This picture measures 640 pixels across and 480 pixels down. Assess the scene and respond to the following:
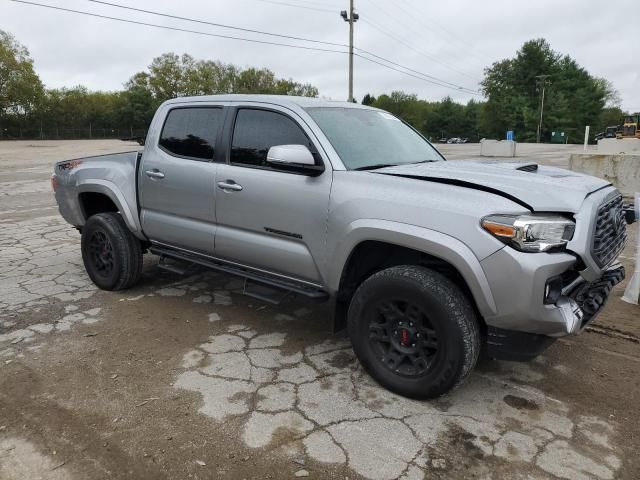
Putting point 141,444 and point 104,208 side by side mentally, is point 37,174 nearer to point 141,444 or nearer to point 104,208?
point 104,208

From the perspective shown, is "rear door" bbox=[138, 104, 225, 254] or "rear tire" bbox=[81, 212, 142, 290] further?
"rear tire" bbox=[81, 212, 142, 290]

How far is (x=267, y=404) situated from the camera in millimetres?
2977

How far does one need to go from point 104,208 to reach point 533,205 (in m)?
4.27

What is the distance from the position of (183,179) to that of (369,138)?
1560 mm

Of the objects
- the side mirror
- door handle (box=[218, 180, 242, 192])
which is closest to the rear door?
door handle (box=[218, 180, 242, 192])

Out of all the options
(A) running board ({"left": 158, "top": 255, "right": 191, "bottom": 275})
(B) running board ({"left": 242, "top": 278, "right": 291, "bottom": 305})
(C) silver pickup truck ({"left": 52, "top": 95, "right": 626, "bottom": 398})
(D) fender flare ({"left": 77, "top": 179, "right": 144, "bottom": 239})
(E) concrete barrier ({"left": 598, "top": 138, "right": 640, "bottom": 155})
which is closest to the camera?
(C) silver pickup truck ({"left": 52, "top": 95, "right": 626, "bottom": 398})

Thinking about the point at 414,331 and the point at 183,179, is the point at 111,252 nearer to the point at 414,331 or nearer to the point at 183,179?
the point at 183,179

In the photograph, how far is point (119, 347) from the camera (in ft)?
12.2

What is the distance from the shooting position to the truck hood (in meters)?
2.70

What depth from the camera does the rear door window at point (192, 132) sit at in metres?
4.03

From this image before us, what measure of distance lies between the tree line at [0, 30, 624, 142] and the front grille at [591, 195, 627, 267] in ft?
210

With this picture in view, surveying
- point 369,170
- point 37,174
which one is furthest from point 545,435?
point 37,174

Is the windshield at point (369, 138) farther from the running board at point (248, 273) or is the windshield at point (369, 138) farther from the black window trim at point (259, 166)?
the running board at point (248, 273)

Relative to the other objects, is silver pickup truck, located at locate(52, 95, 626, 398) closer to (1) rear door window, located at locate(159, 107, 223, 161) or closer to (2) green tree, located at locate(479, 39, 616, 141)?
(1) rear door window, located at locate(159, 107, 223, 161)
